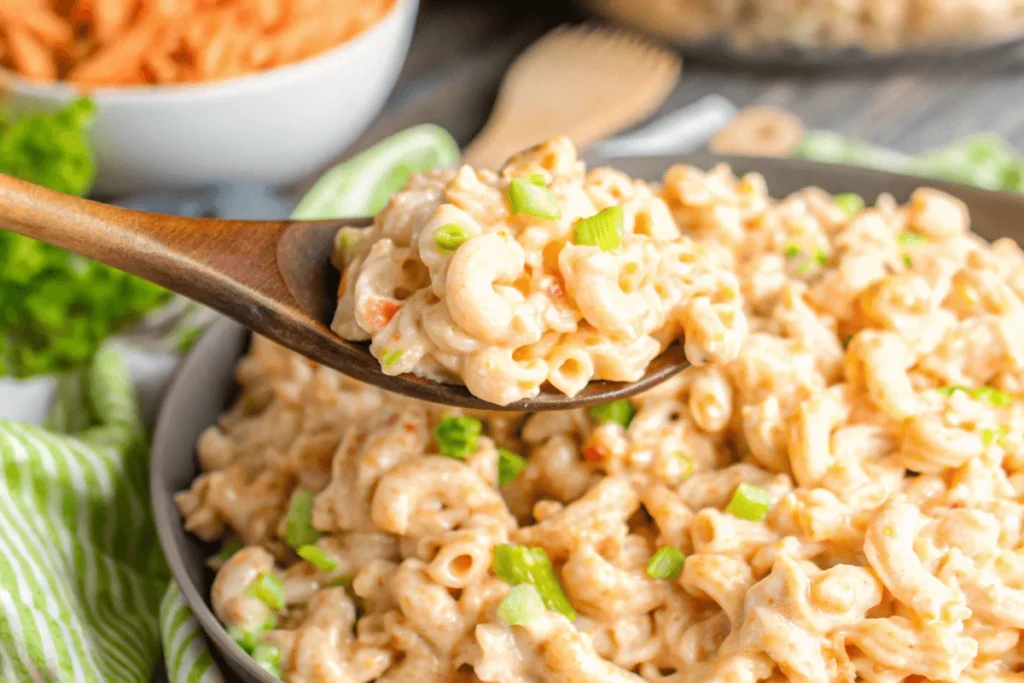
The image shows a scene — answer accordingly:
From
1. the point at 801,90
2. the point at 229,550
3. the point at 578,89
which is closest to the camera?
the point at 229,550

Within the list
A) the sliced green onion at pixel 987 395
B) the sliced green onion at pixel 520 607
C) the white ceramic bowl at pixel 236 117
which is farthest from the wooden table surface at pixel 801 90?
the sliced green onion at pixel 520 607

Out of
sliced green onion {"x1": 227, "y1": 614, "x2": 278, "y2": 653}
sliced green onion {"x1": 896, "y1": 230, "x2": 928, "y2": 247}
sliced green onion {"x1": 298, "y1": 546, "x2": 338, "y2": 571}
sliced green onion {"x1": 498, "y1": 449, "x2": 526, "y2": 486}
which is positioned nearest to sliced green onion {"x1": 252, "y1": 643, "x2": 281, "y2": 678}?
sliced green onion {"x1": 227, "y1": 614, "x2": 278, "y2": 653}

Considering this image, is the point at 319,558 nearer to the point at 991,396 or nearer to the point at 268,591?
the point at 268,591

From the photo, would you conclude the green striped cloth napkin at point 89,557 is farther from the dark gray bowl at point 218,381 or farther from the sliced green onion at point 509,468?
A: the sliced green onion at point 509,468

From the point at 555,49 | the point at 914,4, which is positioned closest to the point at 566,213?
the point at 555,49

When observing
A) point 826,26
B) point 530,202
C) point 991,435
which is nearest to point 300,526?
point 530,202

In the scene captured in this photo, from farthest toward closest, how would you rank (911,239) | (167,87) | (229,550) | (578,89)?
(578,89) → (167,87) → (911,239) → (229,550)
